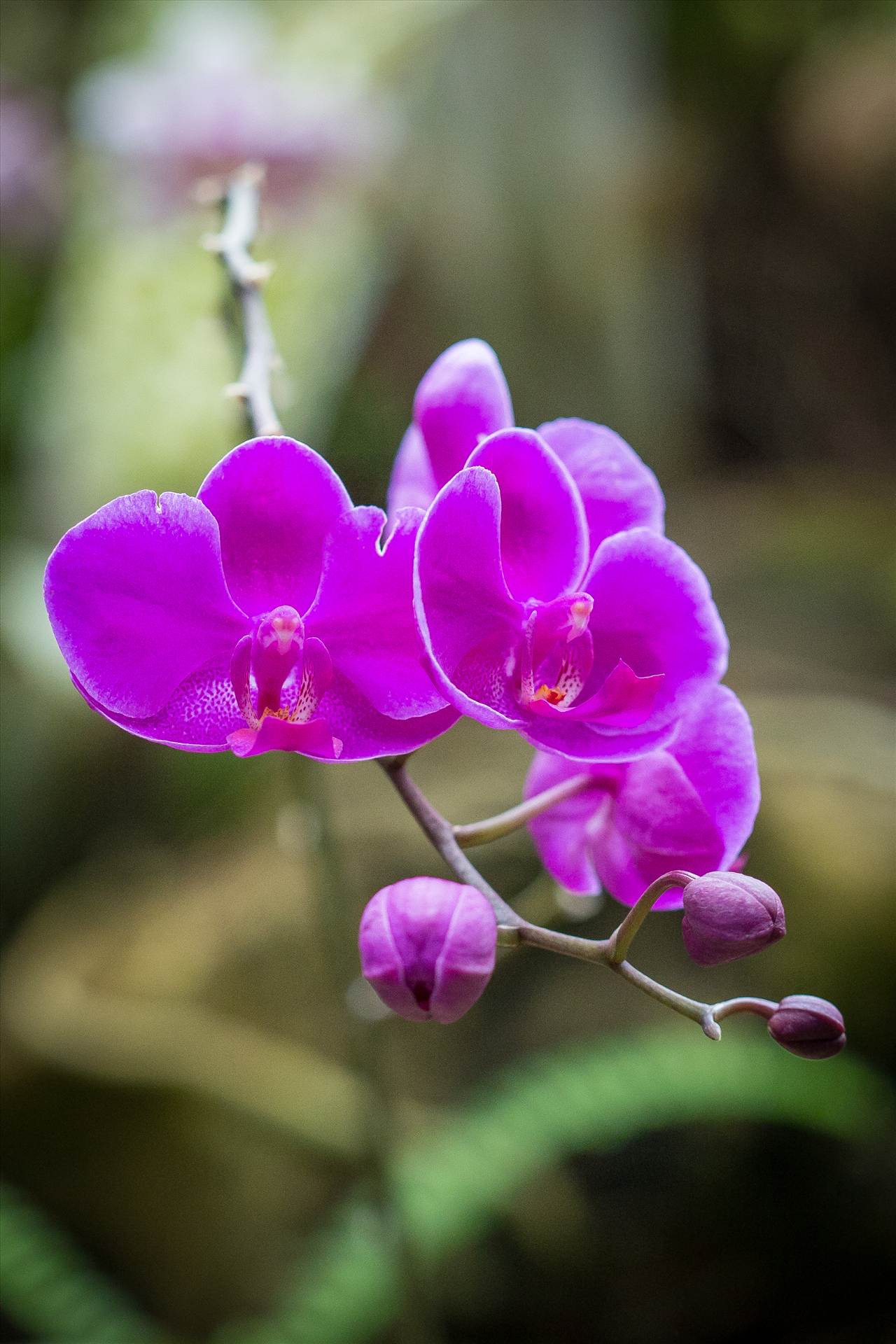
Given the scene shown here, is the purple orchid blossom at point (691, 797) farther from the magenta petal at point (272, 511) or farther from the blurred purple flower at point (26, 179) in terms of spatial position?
the blurred purple flower at point (26, 179)

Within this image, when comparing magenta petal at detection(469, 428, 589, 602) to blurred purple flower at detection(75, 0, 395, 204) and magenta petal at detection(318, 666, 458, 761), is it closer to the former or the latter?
magenta petal at detection(318, 666, 458, 761)

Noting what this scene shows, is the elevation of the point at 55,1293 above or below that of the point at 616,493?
below

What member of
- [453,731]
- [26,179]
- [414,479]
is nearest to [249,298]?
[414,479]

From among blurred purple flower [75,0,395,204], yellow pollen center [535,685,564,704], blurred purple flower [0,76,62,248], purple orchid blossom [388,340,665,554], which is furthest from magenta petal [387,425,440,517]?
blurred purple flower [0,76,62,248]

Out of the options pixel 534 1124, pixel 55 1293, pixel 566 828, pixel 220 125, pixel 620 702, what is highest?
pixel 220 125

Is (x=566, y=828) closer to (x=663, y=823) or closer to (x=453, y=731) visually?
(x=663, y=823)

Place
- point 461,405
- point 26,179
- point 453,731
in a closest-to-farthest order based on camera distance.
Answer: point 461,405 → point 453,731 → point 26,179

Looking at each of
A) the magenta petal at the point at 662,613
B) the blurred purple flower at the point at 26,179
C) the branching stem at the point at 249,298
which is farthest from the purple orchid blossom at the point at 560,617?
the blurred purple flower at the point at 26,179
